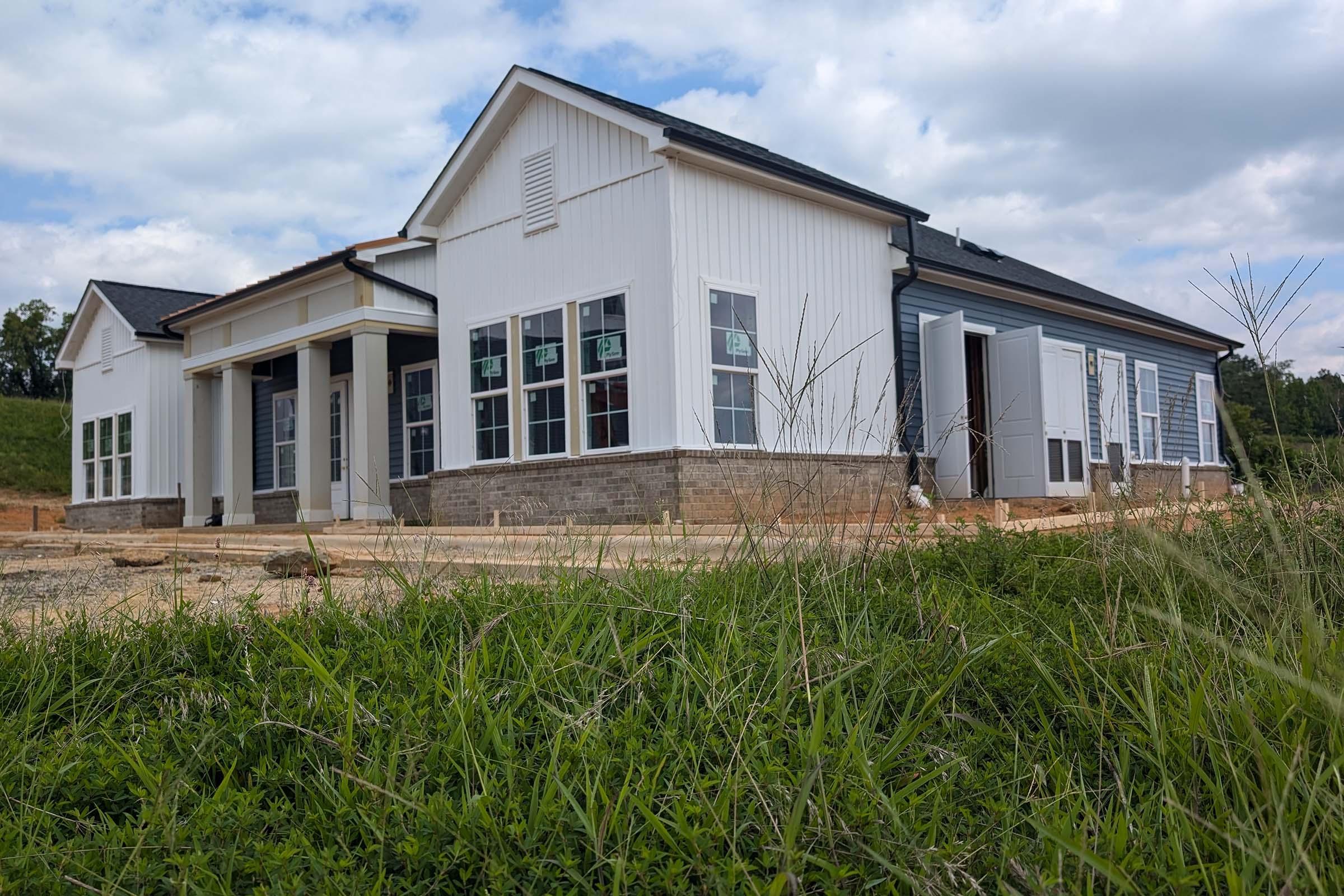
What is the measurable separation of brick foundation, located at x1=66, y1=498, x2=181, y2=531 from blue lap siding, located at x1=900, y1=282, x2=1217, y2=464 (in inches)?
572

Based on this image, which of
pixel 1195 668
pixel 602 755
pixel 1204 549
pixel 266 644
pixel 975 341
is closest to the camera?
pixel 602 755

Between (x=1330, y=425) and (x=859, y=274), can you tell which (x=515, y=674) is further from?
(x=859, y=274)

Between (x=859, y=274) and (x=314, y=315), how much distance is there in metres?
8.31

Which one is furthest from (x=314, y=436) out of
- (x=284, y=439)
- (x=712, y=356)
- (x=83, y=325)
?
(x=83, y=325)

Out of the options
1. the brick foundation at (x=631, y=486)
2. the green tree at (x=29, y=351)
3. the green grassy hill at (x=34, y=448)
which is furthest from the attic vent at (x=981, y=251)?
the green tree at (x=29, y=351)

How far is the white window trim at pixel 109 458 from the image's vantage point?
804 inches

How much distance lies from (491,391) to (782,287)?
13.4 feet

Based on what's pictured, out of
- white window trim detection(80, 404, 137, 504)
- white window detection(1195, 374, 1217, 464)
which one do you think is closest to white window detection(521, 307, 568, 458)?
white window trim detection(80, 404, 137, 504)

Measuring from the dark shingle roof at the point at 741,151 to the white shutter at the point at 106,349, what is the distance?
14.0m

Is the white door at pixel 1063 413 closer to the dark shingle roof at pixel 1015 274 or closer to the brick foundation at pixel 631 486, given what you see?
the dark shingle roof at pixel 1015 274

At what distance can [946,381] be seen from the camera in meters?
14.1

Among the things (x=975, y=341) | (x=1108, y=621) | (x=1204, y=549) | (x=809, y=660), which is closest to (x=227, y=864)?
(x=809, y=660)

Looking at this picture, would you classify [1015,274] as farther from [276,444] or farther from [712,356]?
[276,444]

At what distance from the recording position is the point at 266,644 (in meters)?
3.27
